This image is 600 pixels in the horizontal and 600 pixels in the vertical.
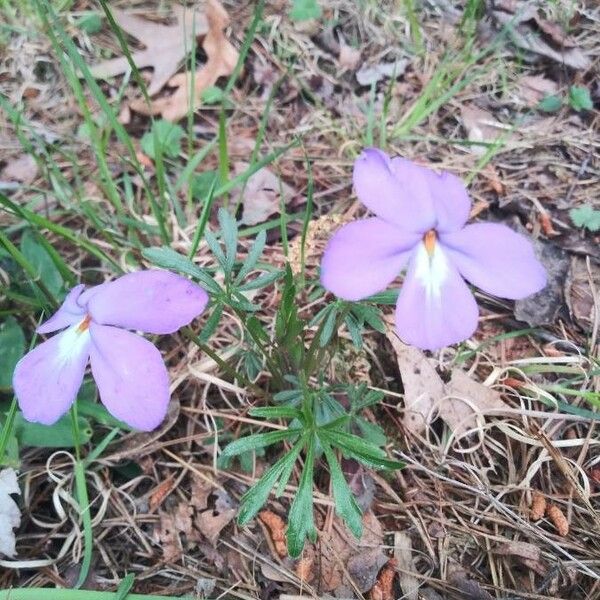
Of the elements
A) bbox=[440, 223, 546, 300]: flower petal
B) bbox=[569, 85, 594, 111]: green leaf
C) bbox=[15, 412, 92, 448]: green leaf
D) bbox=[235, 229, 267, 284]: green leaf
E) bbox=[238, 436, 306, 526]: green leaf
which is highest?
A: bbox=[440, 223, 546, 300]: flower petal

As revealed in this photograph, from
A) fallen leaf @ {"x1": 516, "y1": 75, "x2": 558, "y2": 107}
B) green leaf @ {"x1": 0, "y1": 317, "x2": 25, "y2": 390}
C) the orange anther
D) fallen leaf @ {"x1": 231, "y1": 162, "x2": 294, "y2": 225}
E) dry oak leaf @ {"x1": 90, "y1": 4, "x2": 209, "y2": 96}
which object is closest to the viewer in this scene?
the orange anther

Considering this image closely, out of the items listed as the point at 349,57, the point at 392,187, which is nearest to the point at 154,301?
the point at 392,187

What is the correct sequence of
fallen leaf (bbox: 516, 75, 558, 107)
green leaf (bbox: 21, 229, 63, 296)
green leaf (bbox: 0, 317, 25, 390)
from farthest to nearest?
fallen leaf (bbox: 516, 75, 558, 107) < green leaf (bbox: 21, 229, 63, 296) < green leaf (bbox: 0, 317, 25, 390)

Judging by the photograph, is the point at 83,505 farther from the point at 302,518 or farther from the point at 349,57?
the point at 349,57

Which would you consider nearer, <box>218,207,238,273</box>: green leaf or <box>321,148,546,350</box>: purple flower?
<box>321,148,546,350</box>: purple flower

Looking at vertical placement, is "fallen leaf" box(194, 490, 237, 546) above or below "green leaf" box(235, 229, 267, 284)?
below

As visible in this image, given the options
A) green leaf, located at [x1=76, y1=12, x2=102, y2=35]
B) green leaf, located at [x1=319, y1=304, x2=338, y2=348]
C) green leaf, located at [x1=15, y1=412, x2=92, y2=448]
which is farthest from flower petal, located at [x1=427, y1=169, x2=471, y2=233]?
green leaf, located at [x1=76, y1=12, x2=102, y2=35]

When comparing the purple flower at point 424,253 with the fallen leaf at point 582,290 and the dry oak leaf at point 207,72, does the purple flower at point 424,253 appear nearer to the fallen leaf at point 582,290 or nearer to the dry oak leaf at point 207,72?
the fallen leaf at point 582,290

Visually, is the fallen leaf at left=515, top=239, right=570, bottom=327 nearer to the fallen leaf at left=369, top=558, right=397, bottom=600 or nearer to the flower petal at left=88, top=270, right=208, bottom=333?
the fallen leaf at left=369, top=558, right=397, bottom=600
